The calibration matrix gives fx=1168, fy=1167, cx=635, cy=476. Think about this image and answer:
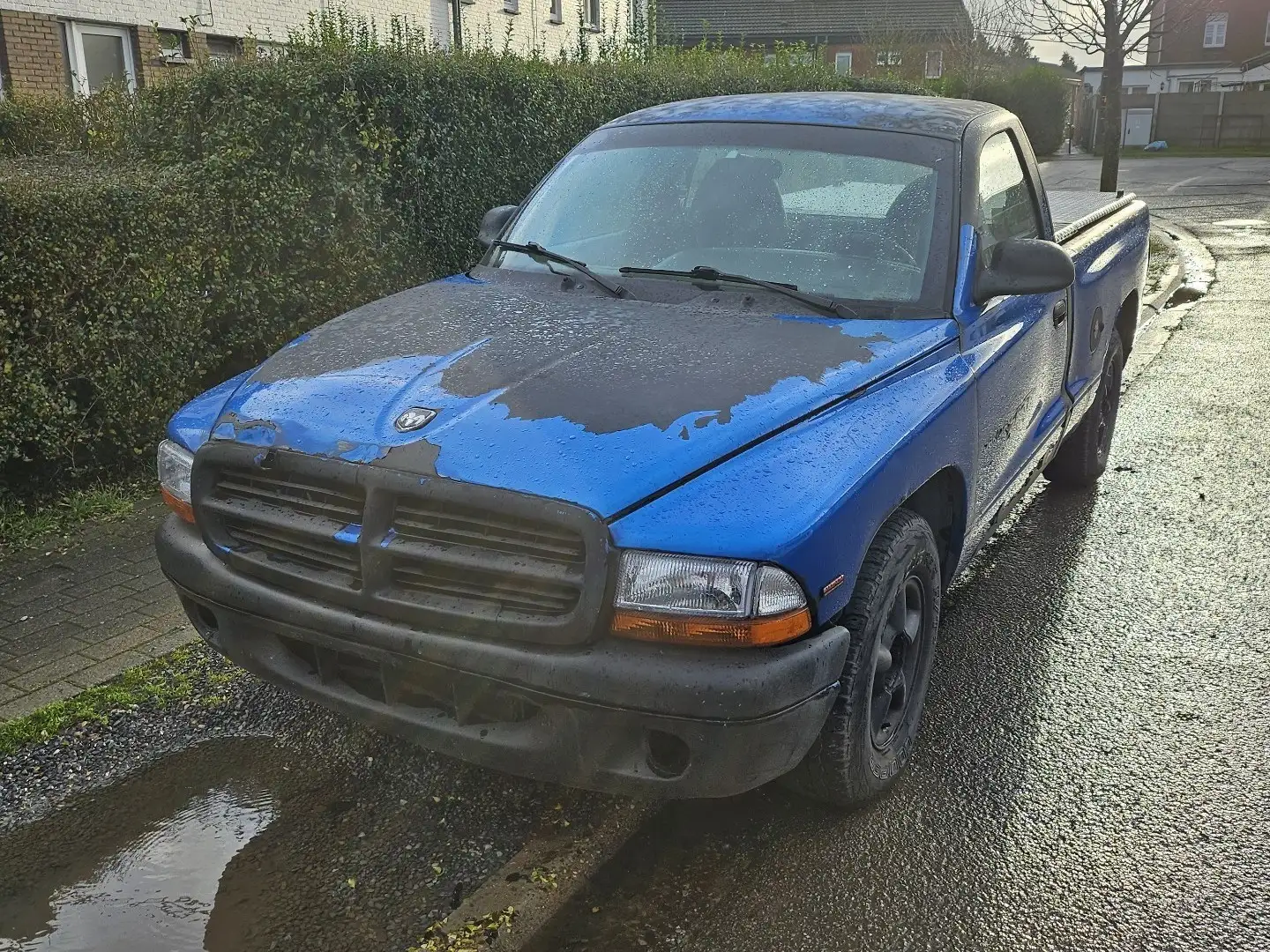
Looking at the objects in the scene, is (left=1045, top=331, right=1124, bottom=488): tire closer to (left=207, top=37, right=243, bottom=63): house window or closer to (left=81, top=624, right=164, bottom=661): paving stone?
(left=81, top=624, right=164, bottom=661): paving stone

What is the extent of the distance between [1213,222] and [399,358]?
1857 centimetres

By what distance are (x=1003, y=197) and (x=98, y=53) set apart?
58.6 ft

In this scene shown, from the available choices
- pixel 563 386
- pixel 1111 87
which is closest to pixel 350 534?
pixel 563 386

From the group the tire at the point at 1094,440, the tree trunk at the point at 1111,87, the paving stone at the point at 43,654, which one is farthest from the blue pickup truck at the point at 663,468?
the tree trunk at the point at 1111,87

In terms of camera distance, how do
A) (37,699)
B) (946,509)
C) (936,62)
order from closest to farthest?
(946,509)
(37,699)
(936,62)

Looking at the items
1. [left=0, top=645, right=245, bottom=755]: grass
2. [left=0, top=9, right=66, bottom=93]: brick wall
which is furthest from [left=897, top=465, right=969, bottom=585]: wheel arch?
[left=0, top=9, right=66, bottom=93]: brick wall

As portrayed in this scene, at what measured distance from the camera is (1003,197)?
4.41 m

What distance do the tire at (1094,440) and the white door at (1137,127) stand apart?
4860 cm

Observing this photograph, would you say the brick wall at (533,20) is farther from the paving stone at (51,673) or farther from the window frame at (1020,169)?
the paving stone at (51,673)

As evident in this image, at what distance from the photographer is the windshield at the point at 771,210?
3.77 metres

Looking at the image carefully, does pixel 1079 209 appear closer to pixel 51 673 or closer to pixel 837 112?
pixel 837 112

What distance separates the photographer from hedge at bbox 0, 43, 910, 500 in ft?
17.3

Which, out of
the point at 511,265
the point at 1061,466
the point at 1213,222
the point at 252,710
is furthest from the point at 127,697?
the point at 1213,222

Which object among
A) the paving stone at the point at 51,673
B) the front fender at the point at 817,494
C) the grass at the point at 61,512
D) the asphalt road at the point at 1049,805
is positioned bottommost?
the asphalt road at the point at 1049,805
